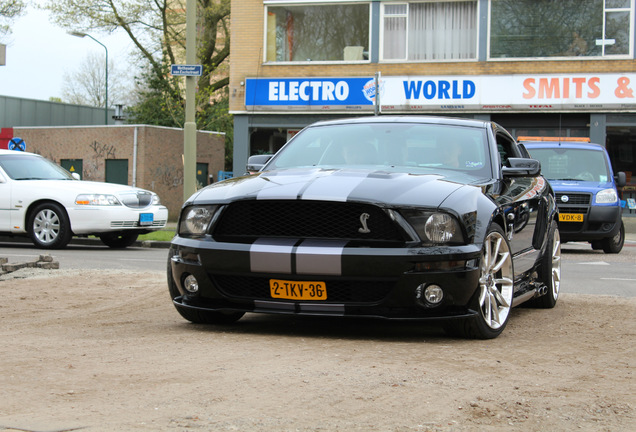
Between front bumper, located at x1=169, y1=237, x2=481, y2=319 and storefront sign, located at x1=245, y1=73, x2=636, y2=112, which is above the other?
storefront sign, located at x1=245, y1=73, x2=636, y2=112

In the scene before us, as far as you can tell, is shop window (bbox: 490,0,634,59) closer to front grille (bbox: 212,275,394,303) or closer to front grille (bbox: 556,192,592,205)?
front grille (bbox: 556,192,592,205)

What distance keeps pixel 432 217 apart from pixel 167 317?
2367mm

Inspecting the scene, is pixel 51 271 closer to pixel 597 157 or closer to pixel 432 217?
pixel 432 217

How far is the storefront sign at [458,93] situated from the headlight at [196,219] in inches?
794

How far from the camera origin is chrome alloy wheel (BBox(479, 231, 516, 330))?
5.91 m

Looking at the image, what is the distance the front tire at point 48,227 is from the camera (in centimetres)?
1540

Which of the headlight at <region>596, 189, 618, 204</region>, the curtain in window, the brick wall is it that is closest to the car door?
the headlight at <region>596, 189, 618, 204</region>

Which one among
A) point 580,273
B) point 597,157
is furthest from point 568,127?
point 580,273

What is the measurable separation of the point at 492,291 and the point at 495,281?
11cm

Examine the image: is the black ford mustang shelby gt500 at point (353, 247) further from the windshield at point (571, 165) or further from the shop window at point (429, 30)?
the shop window at point (429, 30)

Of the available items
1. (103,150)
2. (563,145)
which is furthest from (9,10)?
(563,145)

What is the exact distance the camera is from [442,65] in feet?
92.2

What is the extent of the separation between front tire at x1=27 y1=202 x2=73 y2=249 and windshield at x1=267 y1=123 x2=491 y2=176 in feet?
29.0

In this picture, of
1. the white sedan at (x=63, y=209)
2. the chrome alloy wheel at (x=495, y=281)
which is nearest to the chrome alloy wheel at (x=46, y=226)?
the white sedan at (x=63, y=209)
